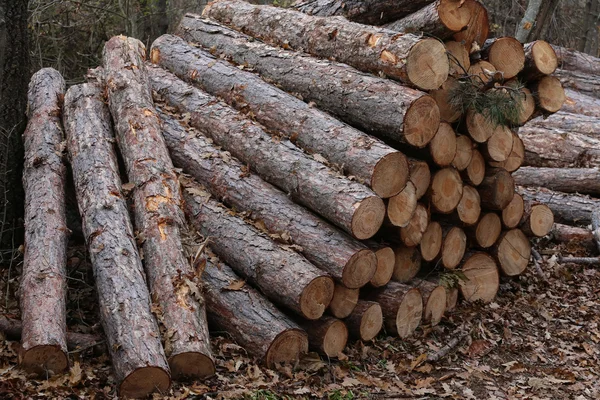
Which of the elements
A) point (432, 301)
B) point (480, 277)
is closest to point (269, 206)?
point (432, 301)

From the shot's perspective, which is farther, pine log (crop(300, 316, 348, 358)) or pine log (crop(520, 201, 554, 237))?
pine log (crop(520, 201, 554, 237))

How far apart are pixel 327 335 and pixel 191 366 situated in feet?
4.15

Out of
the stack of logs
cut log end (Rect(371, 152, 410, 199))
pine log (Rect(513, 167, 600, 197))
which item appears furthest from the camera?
pine log (Rect(513, 167, 600, 197))

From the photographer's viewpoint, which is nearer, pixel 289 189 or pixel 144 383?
pixel 144 383

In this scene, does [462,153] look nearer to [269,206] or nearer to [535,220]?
[535,220]

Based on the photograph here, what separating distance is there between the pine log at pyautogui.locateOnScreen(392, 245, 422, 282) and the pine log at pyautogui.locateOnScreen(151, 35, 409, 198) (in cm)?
81

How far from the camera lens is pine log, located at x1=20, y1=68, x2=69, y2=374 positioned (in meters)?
4.99

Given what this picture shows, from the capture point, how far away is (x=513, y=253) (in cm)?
770

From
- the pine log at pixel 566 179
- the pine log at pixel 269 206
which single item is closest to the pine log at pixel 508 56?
the pine log at pixel 269 206

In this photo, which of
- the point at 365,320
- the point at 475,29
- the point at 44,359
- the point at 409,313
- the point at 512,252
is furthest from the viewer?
the point at 512,252

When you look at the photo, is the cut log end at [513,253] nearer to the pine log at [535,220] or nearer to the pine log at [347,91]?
the pine log at [535,220]

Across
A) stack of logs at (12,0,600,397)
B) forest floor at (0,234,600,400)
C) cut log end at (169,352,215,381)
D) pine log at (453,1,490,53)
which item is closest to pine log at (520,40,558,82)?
stack of logs at (12,0,600,397)

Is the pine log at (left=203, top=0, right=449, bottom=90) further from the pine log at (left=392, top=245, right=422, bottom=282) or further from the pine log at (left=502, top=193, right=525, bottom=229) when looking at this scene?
the pine log at (left=502, top=193, right=525, bottom=229)

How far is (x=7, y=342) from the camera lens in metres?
5.38
